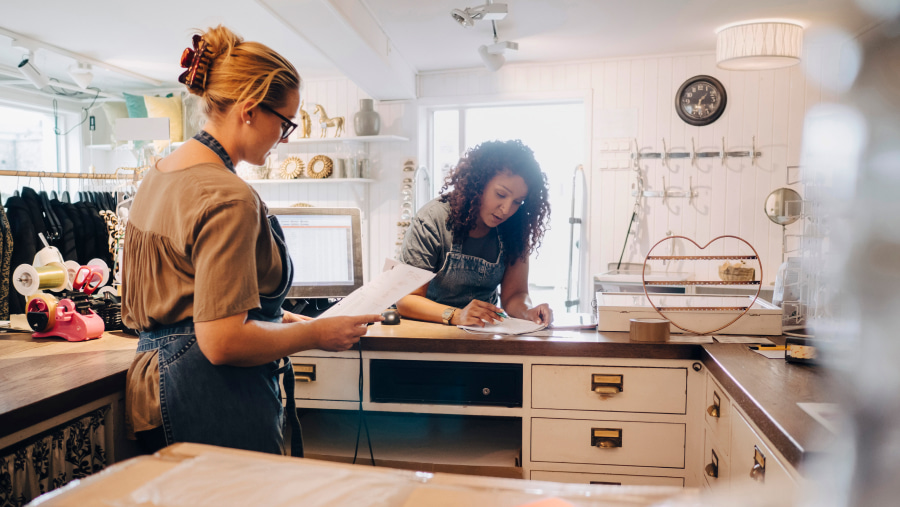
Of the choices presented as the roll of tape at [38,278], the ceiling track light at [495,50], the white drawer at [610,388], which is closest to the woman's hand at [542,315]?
the white drawer at [610,388]

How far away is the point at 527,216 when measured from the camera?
86.1 inches

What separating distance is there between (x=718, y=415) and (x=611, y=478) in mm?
373

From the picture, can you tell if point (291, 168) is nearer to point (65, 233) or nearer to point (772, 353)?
point (65, 233)

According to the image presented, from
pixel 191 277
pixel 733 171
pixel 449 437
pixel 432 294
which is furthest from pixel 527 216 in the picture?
pixel 733 171

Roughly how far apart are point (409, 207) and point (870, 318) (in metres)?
4.77

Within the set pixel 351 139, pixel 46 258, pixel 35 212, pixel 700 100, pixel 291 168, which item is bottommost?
pixel 46 258

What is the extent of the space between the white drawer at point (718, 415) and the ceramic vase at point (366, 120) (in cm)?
381

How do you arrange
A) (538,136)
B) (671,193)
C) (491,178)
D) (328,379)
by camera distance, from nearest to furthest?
(328,379) < (491,178) < (671,193) < (538,136)

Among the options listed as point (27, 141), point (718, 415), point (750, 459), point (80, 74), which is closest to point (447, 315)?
point (718, 415)

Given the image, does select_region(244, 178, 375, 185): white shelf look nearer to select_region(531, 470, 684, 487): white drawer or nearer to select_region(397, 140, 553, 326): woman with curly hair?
select_region(397, 140, 553, 326): woman with curly hair

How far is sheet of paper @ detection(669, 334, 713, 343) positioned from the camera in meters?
1.66

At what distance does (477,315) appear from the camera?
6.05ft

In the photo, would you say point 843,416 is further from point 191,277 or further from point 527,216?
point 527,216

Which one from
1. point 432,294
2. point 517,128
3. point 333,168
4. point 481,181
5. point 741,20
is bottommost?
point 432,294
